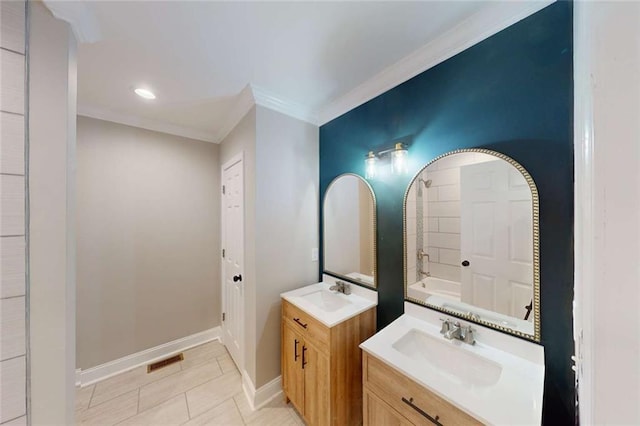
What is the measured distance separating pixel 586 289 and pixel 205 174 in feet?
9.38

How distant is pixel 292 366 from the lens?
159cm

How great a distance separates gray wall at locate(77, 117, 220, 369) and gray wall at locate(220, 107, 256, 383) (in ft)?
3.10

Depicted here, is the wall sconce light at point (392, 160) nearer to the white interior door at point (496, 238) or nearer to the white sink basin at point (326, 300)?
the white interior door at point (496, 238)

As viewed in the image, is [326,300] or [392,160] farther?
[326,300]

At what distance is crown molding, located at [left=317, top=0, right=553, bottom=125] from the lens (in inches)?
40.0

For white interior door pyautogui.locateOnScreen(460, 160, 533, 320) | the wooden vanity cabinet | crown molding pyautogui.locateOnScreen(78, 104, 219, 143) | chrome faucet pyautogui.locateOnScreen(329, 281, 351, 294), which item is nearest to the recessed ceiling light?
crown molding pyautogui.locateOnScreen(78, 104, 219, 143)

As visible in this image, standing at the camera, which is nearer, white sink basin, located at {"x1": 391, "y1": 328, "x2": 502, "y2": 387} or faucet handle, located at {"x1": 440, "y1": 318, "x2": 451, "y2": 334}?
white sink basin, located at {"x1": 391, "y1": 328, "x2": 502, "y2": 387}

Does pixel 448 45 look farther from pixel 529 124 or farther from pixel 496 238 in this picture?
pixel 496 238

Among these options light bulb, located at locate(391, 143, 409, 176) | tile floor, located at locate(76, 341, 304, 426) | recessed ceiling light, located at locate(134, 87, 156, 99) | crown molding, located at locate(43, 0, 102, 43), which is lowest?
tile floor, located at locate(76, 341, 304, 426)

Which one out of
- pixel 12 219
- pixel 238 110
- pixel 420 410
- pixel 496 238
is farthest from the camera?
pixel 238 110

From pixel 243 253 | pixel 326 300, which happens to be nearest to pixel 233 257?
pixel 243 253

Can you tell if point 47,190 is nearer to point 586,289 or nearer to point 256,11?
point 256,11

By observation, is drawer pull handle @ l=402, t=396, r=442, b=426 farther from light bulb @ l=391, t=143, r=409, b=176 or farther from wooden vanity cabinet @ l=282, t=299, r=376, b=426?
light bulb @ l=391, t=143, r=409, b=176

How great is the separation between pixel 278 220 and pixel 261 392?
1.35m
